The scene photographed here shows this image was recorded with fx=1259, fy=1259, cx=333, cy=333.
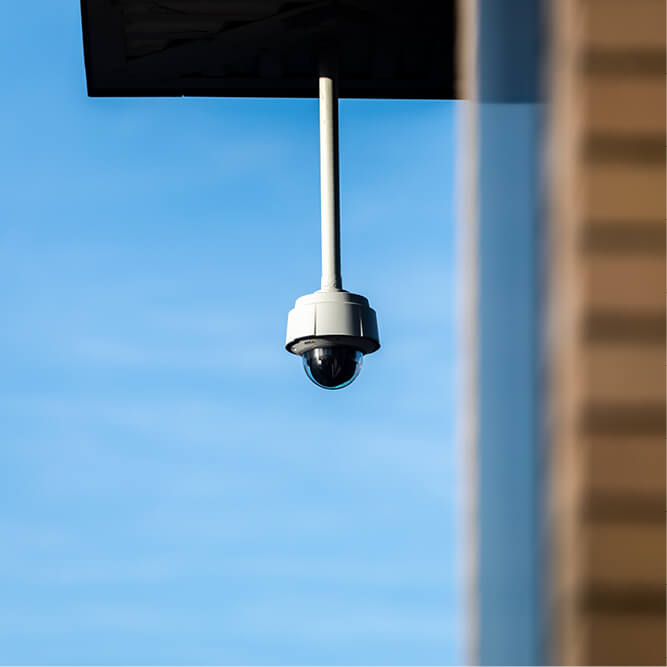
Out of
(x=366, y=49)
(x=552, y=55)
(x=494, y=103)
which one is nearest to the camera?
(x=552, y=55)

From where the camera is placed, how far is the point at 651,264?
167 cm

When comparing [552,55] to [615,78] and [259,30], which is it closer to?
[615,78]

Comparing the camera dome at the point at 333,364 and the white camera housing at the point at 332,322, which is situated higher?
the white camera housing at the point at 332,322

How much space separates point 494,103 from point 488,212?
0.58 ft

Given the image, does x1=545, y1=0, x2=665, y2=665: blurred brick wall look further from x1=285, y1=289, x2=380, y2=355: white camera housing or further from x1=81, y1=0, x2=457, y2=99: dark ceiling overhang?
x1=81, y1=0, x2=457, y2=99: dark ceiling overhang

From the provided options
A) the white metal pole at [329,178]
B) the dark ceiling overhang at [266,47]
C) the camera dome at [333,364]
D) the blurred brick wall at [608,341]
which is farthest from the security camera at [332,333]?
the blurred brick wall at [608,341]

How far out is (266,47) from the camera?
17.0 feet

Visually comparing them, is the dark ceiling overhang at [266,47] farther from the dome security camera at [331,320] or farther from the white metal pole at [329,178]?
the dome security camera at [331,320]

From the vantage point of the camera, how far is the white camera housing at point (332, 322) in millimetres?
4824

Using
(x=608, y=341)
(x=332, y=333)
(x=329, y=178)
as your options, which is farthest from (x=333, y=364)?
(x=608, y=341)

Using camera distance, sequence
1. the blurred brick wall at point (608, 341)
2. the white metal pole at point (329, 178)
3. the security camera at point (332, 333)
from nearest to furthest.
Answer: the blurred brick wall at point (608, 341), the security camera at point (332, 333), the white metal pole at point (329, 178)

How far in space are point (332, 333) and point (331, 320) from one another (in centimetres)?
5

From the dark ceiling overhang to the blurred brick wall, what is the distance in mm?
3197

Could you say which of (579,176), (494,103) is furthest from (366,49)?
(579,176)
